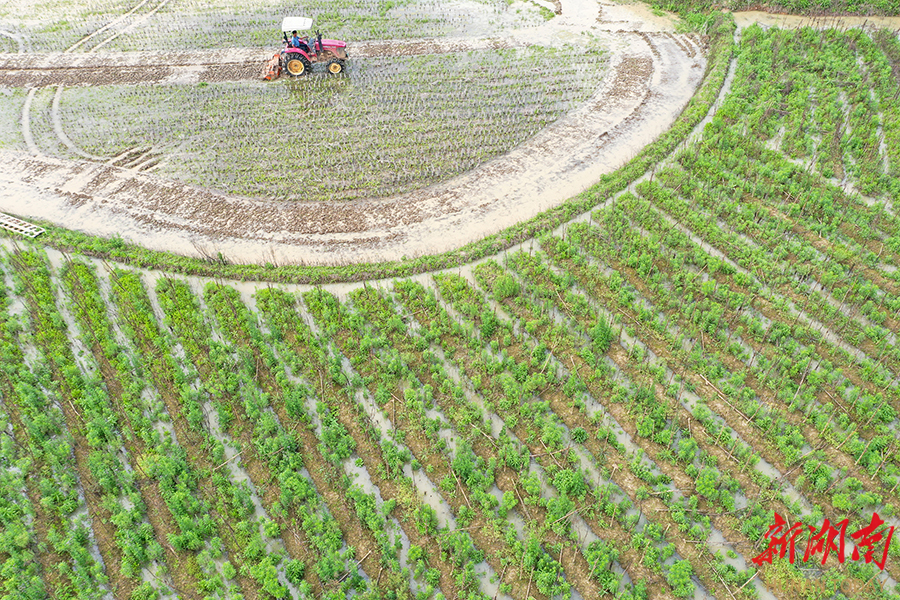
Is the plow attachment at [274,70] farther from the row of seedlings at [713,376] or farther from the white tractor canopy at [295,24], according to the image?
the row of seedlings at [713,376]

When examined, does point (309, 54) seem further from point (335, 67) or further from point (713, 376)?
point (713, 376)

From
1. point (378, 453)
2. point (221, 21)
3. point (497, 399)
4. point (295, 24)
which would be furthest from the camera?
point (221, 21)

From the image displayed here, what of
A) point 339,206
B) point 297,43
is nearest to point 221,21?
point 297,43

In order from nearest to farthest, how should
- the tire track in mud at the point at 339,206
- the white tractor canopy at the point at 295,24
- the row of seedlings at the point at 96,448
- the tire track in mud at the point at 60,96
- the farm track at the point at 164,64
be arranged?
the row of seedlings at the point at 96,448, the tire track in mud at the point at 339,206, the tire track in mud at the point at 60,96, the white tractor canopy at the point at 295,24, the farm track at the point at 164,64

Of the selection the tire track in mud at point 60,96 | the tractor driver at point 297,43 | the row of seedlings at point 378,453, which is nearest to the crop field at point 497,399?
the row of seedlings at point 378,453

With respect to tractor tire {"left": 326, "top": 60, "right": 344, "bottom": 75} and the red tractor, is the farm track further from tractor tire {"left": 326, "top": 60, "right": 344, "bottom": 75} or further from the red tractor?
tractor tire {"left": 326, "top": 60, "right": 344, "bottom": 75}

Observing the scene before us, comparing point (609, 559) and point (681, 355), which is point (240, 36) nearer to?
point (681, 355)
